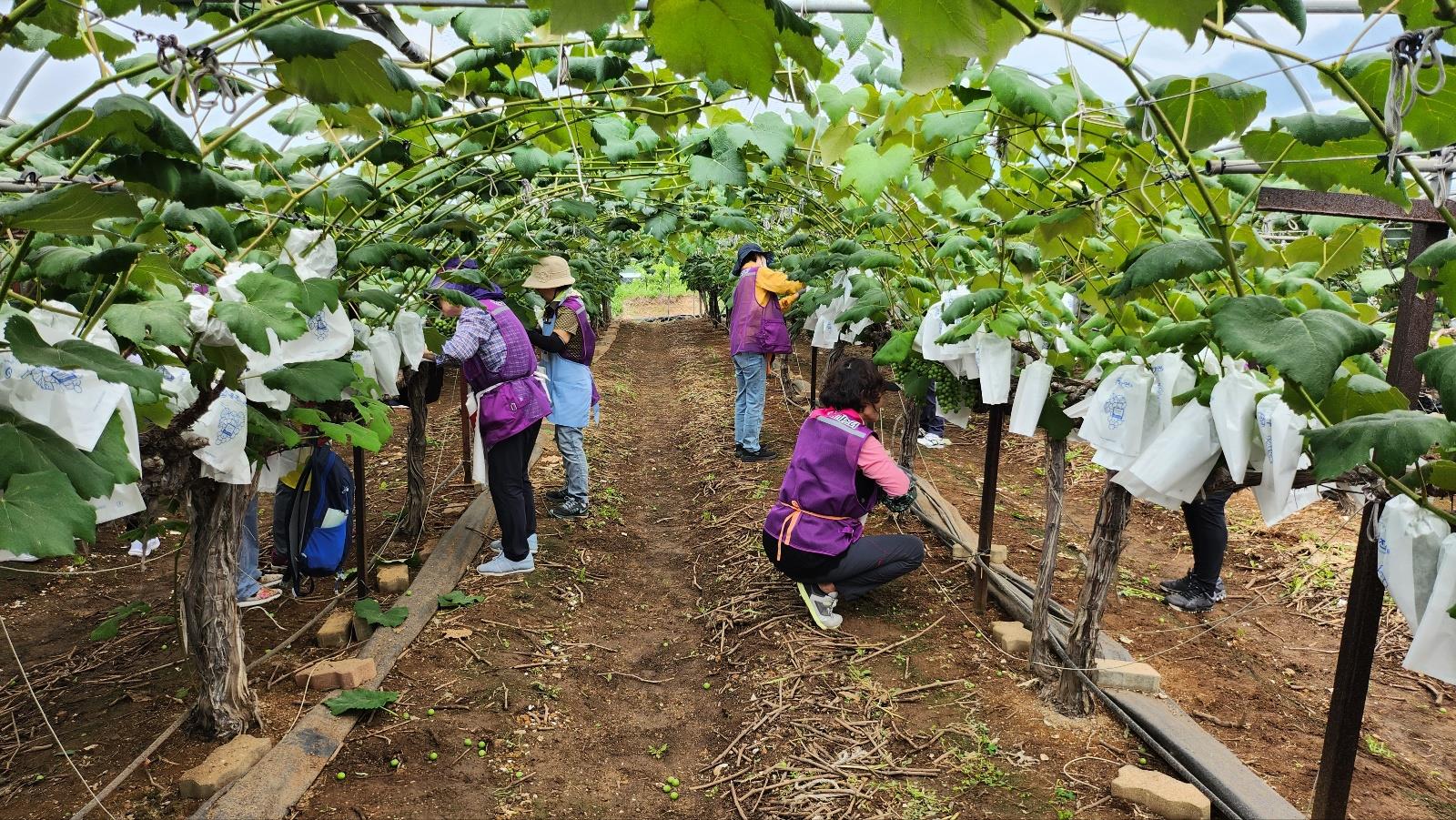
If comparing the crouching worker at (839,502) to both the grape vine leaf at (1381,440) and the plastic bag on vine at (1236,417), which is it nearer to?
the plastic bag on vine at (1236,417)

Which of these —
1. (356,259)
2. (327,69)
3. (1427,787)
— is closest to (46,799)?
(356,259)

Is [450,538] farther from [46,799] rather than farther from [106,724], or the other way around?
[46,799]

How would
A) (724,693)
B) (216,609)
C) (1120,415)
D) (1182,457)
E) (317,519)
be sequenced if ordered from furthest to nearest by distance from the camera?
(317,519) → (724,693) → (216,609) → (1120,415) → (1182,457)

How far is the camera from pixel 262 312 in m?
2.09

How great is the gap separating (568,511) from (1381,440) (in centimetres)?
537

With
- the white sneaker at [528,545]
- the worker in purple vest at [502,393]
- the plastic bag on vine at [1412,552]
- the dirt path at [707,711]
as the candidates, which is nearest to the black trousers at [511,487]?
the worker in purple vest at [502,393]

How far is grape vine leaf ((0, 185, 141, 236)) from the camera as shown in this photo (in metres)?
1.32

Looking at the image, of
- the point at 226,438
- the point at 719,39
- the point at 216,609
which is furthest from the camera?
the point at 216,609

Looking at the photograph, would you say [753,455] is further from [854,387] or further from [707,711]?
[707,711]

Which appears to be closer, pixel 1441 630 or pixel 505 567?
pixel 1441 630

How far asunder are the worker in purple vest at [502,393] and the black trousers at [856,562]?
161 cm

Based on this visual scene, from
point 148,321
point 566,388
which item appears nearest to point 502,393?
point 566,388

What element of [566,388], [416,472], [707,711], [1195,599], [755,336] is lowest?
[707,711]

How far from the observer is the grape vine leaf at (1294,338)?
1.52 meters
